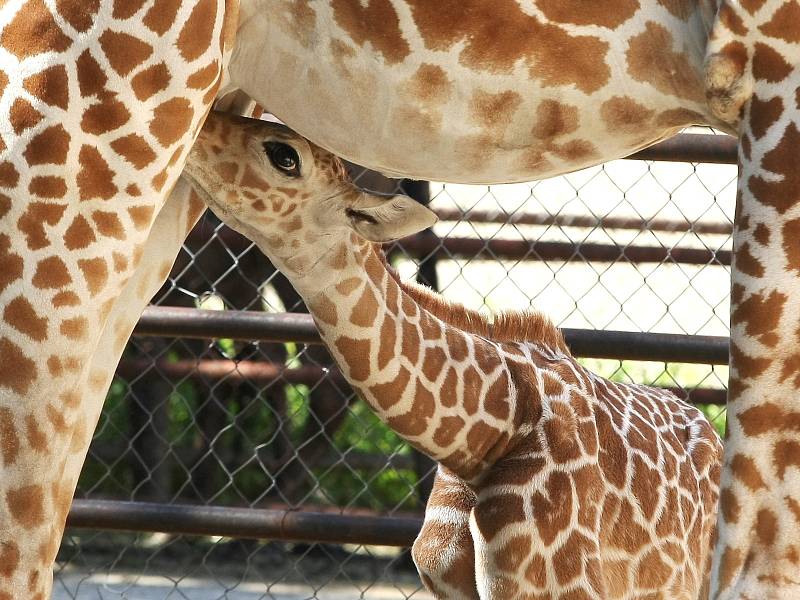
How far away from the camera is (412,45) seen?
1997 millimetres

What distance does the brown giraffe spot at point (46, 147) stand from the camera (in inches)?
72.9

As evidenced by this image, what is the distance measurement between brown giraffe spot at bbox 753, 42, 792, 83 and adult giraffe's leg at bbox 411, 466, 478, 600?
159 cm

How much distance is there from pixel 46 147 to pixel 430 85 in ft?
2.04

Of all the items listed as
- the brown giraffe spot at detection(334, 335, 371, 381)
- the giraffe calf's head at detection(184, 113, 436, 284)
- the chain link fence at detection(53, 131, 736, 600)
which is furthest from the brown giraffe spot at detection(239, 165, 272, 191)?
the chain link fence at detection(53, 131, 736, 600)

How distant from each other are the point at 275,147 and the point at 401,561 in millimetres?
3079

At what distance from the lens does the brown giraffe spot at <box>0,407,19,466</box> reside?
1.89m

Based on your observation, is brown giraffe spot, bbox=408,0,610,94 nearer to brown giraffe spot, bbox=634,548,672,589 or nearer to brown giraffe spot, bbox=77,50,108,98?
brown giraffe spot, bbox=77,50,108,98

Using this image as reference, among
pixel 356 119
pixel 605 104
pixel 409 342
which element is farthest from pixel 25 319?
pixel 409 342

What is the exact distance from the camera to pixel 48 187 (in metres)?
1.87

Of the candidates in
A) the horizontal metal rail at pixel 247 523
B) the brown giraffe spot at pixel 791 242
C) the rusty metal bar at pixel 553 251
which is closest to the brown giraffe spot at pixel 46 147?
the brown giraffe spot at pixel 791 242

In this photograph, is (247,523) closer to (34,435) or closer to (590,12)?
(34,435)

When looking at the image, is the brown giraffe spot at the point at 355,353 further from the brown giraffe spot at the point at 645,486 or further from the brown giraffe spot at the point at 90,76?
the brown giraffe spot at the point at 90,76

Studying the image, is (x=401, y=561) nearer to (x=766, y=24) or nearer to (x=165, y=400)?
(x=165, y=400)

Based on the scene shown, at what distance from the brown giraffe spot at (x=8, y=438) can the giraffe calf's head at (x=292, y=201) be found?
0.94 meters
